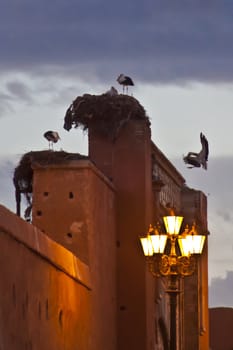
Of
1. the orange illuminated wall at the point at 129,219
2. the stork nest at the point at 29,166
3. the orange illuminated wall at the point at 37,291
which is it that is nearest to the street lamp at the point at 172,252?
the orange illuminated wall at the point at 37,291

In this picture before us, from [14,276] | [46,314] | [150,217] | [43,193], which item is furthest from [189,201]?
[14,276]

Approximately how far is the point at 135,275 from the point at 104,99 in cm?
325

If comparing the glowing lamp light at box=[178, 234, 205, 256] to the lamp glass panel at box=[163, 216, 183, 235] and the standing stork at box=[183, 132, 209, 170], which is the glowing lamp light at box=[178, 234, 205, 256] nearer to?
the lamp glass panel at box=[163, 216, 183, 235]

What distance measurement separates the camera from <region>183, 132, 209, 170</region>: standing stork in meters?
32.0

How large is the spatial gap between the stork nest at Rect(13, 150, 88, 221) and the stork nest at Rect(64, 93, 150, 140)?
5.01 feet

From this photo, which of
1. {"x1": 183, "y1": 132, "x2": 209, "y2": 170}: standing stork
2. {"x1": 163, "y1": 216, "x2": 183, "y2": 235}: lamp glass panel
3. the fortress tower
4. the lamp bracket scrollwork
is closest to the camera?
the lamp bracket scrollwork

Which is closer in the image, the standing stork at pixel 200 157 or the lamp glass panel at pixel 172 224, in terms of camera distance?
the lamp glass panel at pixel 172 224

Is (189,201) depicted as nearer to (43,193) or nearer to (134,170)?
(134,170)

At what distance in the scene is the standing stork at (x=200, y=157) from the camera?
32031 mm

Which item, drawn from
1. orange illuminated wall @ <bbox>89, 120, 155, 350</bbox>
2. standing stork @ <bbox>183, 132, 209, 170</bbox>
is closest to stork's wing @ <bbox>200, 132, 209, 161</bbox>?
standing stork @ <bbox>183, 132, 209, 170</bbox>

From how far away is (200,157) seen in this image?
3219cm

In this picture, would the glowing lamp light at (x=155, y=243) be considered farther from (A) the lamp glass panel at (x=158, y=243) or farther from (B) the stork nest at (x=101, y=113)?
(B) the stork nest at (x=101, y=113)

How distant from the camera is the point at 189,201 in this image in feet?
113

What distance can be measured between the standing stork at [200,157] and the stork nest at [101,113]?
5.19 metres
